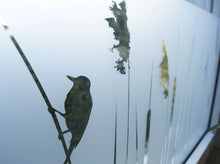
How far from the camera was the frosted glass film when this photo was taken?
544 millimetres

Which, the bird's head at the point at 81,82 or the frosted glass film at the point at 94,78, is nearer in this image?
the frosted glass film at the point at 94,78

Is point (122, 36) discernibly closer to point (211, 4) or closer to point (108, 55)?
point (108, 55)

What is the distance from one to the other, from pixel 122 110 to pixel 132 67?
183 mm

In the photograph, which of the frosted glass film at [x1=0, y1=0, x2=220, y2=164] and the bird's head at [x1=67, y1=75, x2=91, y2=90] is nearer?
the frosted glass film at [x1=0, y1=0, x2=220, y2=164]

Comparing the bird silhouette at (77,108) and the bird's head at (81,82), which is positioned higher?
the bird's head at (81,82)

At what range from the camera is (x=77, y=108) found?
26.5 inches

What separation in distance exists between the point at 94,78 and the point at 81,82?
0.07m

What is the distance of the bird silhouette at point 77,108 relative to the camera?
0.65m

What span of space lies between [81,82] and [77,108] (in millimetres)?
82

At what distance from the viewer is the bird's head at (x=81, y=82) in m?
0.66

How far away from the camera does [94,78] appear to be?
0.74 meters

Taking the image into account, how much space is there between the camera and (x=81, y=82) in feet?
2.25

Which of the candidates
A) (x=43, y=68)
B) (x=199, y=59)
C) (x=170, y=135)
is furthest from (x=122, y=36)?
(x=199, y=59)

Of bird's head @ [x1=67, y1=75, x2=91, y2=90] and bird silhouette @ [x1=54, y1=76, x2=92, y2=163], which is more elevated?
bird's head @ [x1=67, y1=75, x2=91, y2=90]
